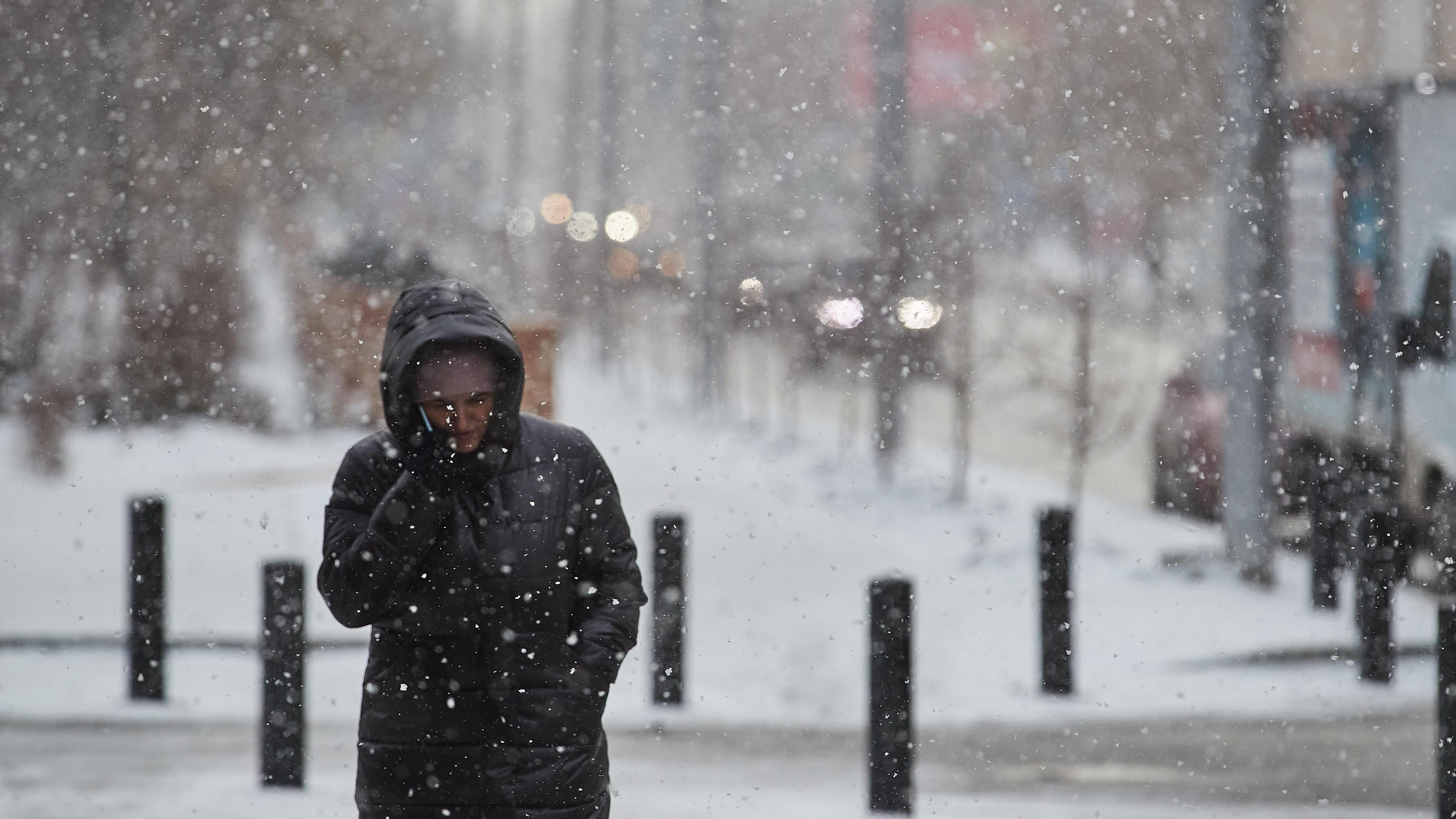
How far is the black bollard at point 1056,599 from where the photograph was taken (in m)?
7.68

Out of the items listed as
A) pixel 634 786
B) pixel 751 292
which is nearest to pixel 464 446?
pixel 634 786

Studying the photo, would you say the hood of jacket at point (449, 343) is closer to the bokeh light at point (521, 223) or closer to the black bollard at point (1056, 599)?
the black bollard at point (1056, 599)

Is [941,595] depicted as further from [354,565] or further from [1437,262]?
[354,565]

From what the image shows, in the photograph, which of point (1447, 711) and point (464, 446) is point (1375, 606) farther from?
point (464, 446)

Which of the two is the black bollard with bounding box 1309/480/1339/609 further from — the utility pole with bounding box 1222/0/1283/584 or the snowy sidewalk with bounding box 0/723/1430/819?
the snowy sidewalk with bounding box 0/723/1430/819

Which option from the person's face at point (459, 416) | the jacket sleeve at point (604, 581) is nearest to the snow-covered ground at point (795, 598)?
the jacket sleeve at point (604, 581)

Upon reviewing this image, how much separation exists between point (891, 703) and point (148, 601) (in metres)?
3.06

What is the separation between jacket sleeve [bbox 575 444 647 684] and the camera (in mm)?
3609

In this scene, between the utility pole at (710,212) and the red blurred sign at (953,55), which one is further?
the red blurred sign at (953,55)

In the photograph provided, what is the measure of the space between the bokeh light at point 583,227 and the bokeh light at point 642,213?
3.08 feet

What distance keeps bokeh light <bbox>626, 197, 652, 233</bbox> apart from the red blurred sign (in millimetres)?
6537

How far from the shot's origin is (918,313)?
44.1 ft

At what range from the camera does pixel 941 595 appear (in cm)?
1041

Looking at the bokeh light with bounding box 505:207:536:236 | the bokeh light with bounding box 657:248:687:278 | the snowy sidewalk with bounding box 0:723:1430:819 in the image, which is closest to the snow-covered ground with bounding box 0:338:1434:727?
the snowy sidewalk with bounding box 0:723:1430:819
